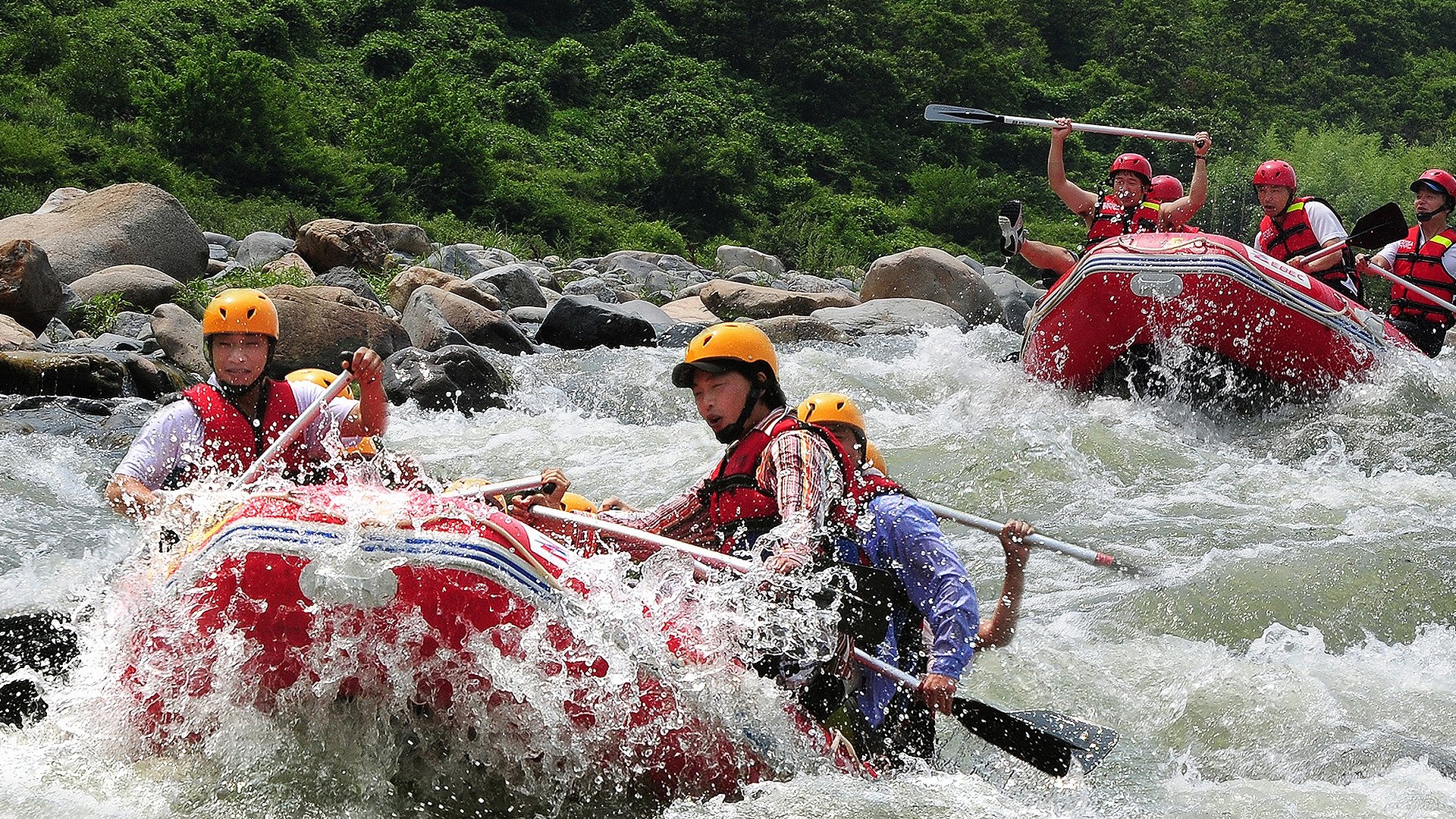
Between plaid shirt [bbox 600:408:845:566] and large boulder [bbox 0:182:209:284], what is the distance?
1048 centimetres

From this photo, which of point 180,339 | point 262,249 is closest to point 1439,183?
point 180,339

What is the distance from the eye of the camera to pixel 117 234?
13.3 meters

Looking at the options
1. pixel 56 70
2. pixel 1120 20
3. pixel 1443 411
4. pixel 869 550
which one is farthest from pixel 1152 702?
pixel 1120 20

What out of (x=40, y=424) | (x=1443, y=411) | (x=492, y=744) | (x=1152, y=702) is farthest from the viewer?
(x=1443, y=411)

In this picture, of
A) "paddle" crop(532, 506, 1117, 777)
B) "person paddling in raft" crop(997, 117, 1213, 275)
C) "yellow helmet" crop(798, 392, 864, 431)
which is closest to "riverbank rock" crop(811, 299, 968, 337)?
"person paddling in raft" crop(997, 117, 1213, 275)

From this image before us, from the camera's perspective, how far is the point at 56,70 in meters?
22.4

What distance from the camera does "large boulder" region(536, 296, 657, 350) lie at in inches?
502

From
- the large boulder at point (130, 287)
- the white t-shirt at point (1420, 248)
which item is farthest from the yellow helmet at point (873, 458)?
the large boulder at point (130, 287)

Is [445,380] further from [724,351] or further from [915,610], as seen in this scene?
[915,610]

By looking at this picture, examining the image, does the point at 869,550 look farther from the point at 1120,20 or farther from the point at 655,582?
the point at 1120,20

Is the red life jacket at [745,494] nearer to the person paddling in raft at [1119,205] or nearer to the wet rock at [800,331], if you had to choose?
the person paddling in raft at [1119,205]

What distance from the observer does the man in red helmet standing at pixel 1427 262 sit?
32.2 ft

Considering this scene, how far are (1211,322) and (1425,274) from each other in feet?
7.21

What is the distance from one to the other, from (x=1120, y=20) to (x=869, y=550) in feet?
155
